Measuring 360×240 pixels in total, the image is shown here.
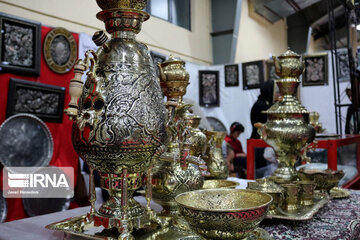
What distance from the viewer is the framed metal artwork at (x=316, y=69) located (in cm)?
429

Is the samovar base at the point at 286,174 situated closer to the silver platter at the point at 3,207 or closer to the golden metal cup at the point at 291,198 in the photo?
the golden metal cup at the point at 291,198

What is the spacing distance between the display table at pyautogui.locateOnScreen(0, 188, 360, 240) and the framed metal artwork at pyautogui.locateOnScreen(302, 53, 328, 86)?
3.66m

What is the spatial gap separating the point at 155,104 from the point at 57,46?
2.27 meters

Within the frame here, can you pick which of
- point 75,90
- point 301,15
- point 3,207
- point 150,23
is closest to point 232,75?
point 150,23

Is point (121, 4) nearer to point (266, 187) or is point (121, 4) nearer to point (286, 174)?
point (266, 187)

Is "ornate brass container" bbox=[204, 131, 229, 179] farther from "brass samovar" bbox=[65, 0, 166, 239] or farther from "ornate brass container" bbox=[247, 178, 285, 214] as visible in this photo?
"brass samovar" bbox=[65, 0, 166, 239]

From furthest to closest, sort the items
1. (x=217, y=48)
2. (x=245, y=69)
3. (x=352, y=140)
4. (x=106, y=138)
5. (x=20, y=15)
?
(x=217, y=48) < (x=245, y=69) < (x=20, y=15) < (x=352, y=140) < (x=106, y=138)

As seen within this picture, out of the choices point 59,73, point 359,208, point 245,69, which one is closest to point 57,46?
point 59,73

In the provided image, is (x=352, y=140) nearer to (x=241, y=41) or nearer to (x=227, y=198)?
(x=227, y=198)

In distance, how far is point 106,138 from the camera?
26.9 inches

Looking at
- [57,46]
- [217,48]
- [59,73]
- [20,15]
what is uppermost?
[217,48]

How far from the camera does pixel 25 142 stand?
2.26 m

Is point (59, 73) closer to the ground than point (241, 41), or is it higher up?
closer to the ground

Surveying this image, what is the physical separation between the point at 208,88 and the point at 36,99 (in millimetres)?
3009
